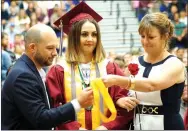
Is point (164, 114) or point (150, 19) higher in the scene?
point (150, 19)

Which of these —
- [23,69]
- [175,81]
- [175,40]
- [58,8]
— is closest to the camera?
[23,69]

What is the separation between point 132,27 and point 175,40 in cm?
289

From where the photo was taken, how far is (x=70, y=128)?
364 cm

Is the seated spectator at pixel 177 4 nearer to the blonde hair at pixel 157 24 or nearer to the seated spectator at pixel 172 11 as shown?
the seated spectator at pixel 172 11

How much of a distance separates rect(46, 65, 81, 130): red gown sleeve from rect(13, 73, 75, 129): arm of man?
369 millimetres

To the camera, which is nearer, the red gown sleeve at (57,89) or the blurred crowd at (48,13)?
the red gown sleeve at (57,89)

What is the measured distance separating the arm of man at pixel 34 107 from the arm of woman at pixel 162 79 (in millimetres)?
388

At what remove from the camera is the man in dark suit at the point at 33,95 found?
3168 mm

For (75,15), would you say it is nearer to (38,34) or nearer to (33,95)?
(38,34)

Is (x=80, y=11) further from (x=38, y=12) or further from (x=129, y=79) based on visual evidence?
(x=38, y=12)

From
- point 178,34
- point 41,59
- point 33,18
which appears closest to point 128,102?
point 41,59

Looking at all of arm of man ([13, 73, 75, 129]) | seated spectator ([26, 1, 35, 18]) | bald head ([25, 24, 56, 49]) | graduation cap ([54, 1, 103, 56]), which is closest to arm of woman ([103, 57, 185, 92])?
arm of man ([13, 73, 75, 129])

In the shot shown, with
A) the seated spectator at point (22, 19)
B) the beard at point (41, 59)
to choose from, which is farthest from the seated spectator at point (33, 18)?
the beard at point (41, 59)

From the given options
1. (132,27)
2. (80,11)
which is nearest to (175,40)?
(132,27)
